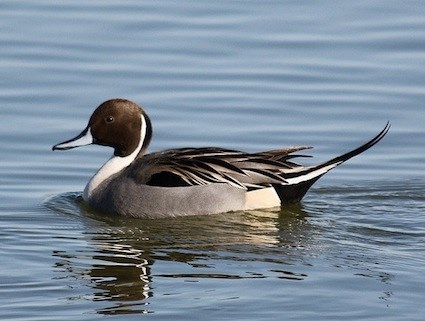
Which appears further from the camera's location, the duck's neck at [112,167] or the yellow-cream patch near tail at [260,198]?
the duck's neck at [112,167]

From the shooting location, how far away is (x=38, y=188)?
12016 millimetres

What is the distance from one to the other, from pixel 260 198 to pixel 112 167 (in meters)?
1.28

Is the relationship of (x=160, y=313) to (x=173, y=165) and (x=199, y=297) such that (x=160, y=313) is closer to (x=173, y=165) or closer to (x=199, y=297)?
(x=199, y=297)

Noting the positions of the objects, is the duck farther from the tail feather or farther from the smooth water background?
the smooth water background

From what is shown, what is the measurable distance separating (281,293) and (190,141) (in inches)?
175

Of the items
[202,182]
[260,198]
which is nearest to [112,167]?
[202,182]

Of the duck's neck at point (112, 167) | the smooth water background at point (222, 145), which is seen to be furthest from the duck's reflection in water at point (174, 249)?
the duck's neck at point (112, 167)

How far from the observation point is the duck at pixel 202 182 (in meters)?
11.4

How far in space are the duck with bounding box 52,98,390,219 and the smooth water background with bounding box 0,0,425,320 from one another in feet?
0.50

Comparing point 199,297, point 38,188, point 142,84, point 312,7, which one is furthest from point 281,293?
point 312,7

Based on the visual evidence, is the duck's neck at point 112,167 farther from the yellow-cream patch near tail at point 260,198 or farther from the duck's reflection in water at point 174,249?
the yellow-cream patch near tail at point 260,198

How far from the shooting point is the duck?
11.4m

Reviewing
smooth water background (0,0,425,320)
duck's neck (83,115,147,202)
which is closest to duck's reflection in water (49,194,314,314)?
smooth water background (0,0,425,320)

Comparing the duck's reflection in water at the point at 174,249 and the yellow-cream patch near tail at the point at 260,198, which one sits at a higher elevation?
the yellow-cream patch near tail at the point at 260,198
